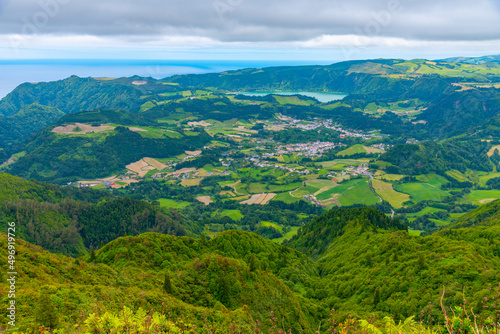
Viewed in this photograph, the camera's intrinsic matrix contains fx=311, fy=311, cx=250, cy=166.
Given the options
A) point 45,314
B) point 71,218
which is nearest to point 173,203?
point 71,218

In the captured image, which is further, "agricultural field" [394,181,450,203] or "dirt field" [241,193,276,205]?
"agricultural field" [394,181,450,203]

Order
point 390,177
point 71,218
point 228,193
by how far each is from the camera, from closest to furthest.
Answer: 1. point 71,218
2. point 228,193
3. point 390,177

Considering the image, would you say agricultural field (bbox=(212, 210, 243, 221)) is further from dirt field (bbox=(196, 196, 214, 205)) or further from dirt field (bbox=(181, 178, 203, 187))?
dirt field (bbox=(181, 178, 203, 187))

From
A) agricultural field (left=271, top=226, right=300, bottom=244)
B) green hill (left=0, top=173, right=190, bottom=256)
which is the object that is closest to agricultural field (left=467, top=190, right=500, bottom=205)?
agricultural field (left=271, top=226, right=300, bottom=244)

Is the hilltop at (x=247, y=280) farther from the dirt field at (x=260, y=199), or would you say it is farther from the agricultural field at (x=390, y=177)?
the agricultural field at (x=390, y=177)

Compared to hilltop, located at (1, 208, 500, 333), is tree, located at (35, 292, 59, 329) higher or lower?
higher

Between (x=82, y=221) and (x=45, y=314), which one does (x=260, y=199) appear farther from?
(x=45, y=314)
